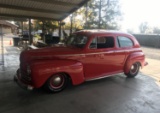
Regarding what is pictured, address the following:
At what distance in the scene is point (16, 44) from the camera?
1684cm

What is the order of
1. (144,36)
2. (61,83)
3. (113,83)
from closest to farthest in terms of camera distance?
1. (61,83)
2. (113,83)
3. (144,36)

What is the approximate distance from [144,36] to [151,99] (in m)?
18.1

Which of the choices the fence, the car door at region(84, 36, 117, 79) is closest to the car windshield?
the car door at region(84, 36, 117, 79)

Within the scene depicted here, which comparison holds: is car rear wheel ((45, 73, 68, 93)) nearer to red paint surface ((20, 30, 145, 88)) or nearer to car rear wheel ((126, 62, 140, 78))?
red paint surface ((20, 30, 145, 88))

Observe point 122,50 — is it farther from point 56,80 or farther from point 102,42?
point 56,80

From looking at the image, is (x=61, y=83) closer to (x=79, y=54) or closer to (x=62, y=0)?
(x=79, y=54)

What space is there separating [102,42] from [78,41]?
783 mm

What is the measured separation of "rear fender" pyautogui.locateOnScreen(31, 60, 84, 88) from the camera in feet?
13.6

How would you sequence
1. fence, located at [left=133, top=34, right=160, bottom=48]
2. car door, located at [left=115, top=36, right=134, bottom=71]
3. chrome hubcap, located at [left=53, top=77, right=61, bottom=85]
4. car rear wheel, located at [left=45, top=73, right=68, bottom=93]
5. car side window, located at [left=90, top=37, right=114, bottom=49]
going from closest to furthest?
car rear wheel, located at [left=45, top=73, right=68, bottom=93], chrome hubcap, located at [left=53, top=77, right=61, bottom=85], car side window, located at [left=90, top=37, right=114, bottom=49], car door, located at [left=115, top=36, right=134, bottom=71], fence, located at [left=133, top=34, right=160, bottom=48]

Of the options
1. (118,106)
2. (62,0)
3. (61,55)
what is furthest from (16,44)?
(118,106)

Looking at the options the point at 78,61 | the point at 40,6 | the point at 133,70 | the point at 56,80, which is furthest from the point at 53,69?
the point at 40,6

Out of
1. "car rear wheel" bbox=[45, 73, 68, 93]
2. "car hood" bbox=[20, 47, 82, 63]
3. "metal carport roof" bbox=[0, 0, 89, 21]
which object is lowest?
"car rear wheel" bbox=[45, 73, 68, 93]

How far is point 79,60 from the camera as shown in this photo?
486 centimetres

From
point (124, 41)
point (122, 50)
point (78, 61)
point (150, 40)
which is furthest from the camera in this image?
point (150, 40)
